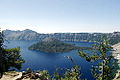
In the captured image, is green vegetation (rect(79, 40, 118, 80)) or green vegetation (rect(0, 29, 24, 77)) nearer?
green vegetation (rect(79, 40, 118, 80))

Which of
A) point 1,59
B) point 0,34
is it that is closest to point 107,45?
point 1,59

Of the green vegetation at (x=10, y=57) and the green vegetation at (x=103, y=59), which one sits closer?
the green vegetation at (x=103, y=59)

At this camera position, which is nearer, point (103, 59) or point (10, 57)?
point (103, 59)

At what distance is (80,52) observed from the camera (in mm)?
34625

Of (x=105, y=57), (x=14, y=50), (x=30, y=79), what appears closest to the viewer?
(x=105, y=57)

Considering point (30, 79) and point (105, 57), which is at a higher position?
point (105, 57)

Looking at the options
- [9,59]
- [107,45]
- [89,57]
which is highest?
[107,45]

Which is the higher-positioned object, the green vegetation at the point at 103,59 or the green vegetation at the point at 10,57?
the green vegetation at the point at 103,59

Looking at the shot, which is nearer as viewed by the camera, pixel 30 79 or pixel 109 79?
pixel 109 79

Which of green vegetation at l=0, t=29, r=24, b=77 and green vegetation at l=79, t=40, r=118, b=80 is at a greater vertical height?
green vegetation at l=79, t=40, r=118, b=80

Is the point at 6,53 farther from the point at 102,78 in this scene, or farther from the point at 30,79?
the point at 102,78

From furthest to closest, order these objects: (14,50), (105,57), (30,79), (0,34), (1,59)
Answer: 1. (14,50)
2. (0,34)
3. (1,59)
4. (30,79)
5. (105,57)

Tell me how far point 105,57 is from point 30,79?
15.4 metres

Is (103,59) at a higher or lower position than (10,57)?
higher
